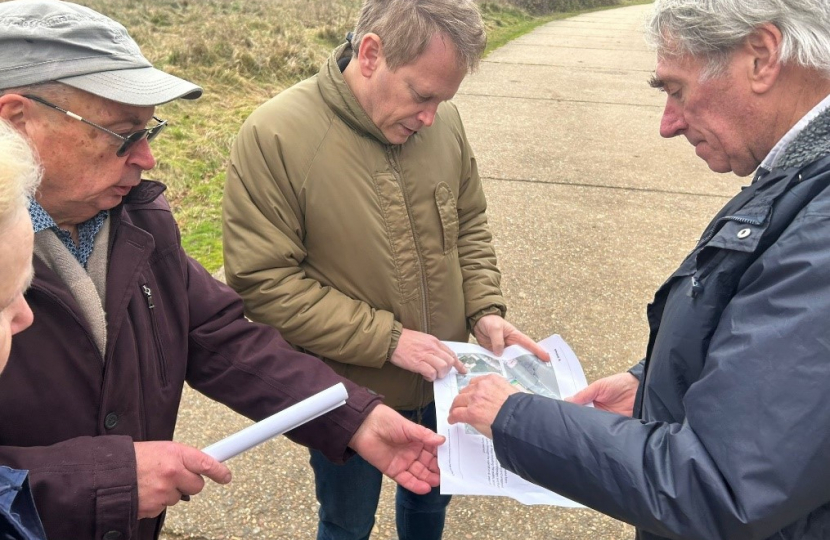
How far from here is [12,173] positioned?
1.13m

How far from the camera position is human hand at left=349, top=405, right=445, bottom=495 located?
6.53 ft

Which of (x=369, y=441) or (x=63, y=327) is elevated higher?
(x=63, y=327)

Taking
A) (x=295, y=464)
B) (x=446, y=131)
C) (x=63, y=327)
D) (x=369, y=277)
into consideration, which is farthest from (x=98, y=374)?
(x=295, y=464)

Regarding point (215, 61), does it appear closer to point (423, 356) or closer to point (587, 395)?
point (423, 356)

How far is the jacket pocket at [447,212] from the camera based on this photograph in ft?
7.26

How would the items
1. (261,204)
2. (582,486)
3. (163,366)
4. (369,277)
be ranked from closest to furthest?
1. (582,486)
2. (163,366)
3. (261,204)
4. (369,277)

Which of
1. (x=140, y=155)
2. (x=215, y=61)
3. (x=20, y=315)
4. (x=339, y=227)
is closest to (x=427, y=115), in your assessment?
(x=339, y=227)

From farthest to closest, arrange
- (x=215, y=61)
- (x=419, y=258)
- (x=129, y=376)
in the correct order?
(x=215, y=61), (x=419, y=258), (x=129, y=376)

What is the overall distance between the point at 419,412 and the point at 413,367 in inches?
13.5

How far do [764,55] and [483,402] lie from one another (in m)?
0.96

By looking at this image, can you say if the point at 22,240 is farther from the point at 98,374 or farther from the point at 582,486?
the point at 582,486

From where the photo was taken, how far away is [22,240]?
3.79 feet

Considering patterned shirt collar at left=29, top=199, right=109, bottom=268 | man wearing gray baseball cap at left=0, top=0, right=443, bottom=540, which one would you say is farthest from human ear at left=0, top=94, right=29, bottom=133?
patterned shirt collar at left=29, top=199, right=109, bottom=268

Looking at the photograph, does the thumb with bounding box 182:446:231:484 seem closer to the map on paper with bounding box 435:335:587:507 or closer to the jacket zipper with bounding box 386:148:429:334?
the map on paper with bounding box 435:335:587:507
